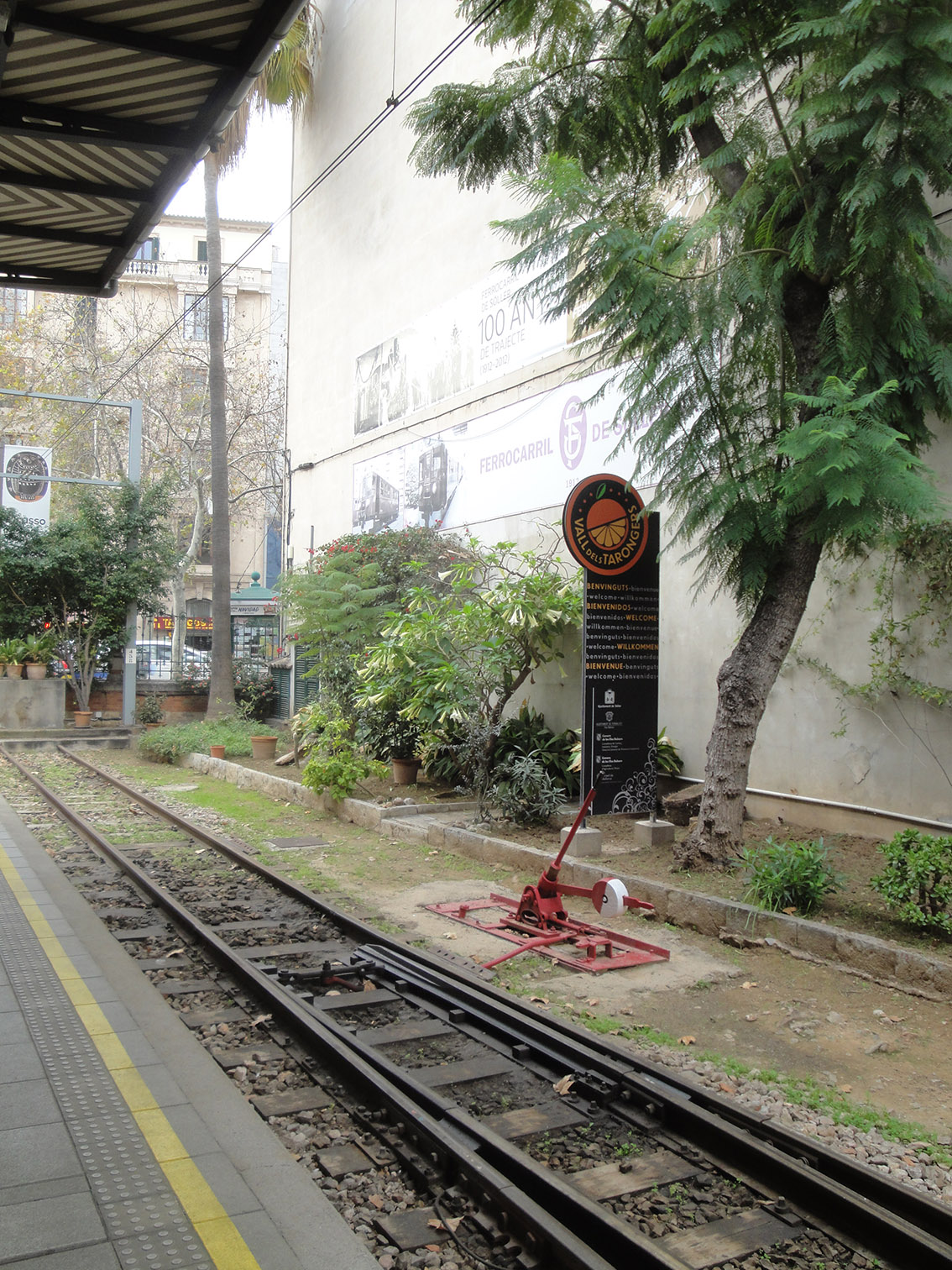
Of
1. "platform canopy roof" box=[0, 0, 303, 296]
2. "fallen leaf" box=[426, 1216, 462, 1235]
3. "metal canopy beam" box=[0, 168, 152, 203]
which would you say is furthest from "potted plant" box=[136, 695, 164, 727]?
"fallen leaf" box=[426, 1216, 462, 1235]

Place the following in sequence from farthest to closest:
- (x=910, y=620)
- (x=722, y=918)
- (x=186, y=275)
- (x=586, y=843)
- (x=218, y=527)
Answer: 1. (x=186, y=275)
2. (x=218, y=527)
3. (x=586, y=843)
4. (x=910, y=620)
5. (x=722, y=918)

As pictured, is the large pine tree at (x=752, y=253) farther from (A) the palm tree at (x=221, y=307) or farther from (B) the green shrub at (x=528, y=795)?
(A) the palm tree at (x=221, y=307)

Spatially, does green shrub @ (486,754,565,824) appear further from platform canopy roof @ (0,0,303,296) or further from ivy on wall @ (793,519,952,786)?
platform canopy roof @ (0,0,303,296)

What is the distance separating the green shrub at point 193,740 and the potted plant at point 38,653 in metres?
3.83

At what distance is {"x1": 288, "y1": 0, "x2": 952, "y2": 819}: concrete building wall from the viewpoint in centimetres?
966

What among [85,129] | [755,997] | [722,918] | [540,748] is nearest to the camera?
[85,129]

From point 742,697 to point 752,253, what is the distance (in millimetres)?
3535

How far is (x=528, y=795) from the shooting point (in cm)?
1086

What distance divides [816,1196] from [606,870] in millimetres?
4956

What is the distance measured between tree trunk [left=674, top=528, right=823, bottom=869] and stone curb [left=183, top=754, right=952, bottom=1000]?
0.68 m

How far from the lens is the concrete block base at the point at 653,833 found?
978 centimetres

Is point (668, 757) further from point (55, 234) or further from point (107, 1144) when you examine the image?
point (107, 1144)

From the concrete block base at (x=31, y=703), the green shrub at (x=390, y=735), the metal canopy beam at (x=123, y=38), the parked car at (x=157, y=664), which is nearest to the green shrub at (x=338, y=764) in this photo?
the green shrub at (x=390, y=735)

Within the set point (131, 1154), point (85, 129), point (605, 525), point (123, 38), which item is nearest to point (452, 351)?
point (605, 525)
